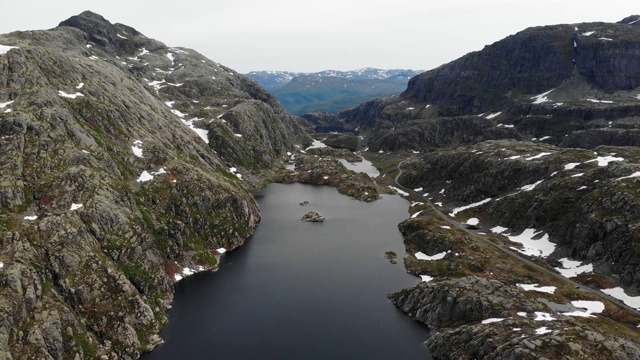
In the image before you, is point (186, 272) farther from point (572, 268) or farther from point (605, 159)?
point (605, 159)

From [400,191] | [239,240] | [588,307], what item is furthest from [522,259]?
[400,191]

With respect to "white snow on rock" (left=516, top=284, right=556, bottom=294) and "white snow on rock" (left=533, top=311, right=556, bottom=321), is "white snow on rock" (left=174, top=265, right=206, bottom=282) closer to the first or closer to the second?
"white snow on rock" (left=533, top=311, right=556, bottom=321)

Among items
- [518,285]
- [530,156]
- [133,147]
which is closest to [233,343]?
[518,285]

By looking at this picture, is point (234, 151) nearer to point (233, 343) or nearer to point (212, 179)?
point (212, 179)

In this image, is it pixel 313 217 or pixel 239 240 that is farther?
pixel 313 217

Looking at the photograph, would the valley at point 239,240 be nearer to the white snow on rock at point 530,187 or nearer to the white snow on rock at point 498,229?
the white snow on rock at point 498,229
